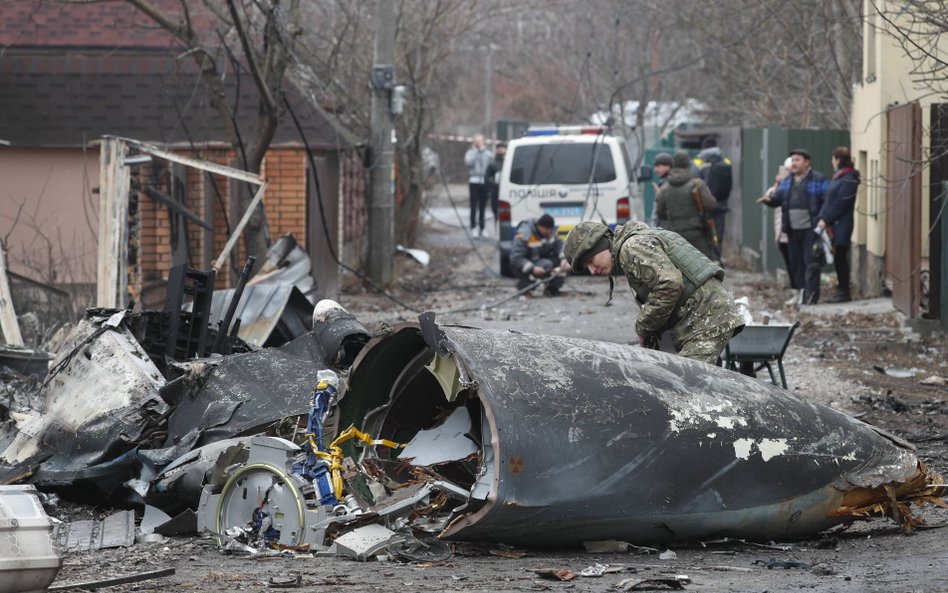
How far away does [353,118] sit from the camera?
19859 mm

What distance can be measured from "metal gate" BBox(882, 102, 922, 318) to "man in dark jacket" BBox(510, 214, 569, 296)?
4.42 m

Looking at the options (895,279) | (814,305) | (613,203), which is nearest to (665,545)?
(895,279)

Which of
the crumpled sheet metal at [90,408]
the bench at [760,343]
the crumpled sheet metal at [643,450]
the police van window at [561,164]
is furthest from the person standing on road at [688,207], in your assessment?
the crumpled sheet metal at [643,450]

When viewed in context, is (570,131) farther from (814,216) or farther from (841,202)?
(841,202)

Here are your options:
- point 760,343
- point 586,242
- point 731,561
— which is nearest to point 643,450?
point 731,561

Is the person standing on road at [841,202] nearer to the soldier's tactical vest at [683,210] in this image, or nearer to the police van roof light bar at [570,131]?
the soldier's tactical vest at [683,210]

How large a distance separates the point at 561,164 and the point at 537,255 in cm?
275

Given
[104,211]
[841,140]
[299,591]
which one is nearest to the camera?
[299,591]

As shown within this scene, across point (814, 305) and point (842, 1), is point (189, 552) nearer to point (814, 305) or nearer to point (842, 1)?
point (814, 305)

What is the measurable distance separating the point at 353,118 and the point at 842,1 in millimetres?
7275

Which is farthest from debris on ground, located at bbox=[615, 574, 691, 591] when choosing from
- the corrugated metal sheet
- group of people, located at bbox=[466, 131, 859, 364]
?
the corrugated metal sheet

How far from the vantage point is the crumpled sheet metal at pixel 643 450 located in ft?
17.9

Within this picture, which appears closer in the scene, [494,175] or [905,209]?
[905,209]

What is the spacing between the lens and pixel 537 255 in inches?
677
